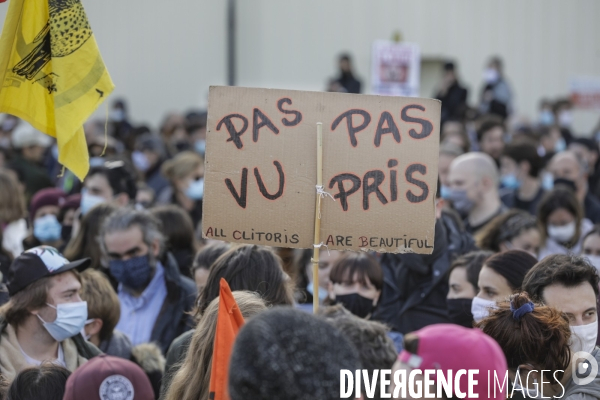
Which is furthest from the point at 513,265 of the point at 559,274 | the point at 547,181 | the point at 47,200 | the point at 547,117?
the point at 547,117

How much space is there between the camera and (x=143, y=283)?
4.98 metres

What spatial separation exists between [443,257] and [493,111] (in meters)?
10.0

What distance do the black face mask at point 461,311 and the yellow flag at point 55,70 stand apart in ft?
6.67

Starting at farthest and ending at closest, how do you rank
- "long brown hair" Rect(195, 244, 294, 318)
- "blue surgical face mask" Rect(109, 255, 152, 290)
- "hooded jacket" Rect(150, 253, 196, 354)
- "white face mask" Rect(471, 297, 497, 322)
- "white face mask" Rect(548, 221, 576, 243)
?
"white face mask" Rect(548, 221, 576, 243) < "blue surgical face mask" Rect(109, 255, 152, 290) < "hooded jacket" Rect(150, 253, 196, 354) < "white face mask" Rect(471, 297, 497, 322) < "long brown hair" Rect(195, 244, 294, 318)

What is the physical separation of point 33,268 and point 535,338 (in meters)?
2.23

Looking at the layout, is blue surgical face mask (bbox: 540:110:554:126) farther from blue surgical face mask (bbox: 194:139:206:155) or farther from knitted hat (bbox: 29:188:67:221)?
knitted hat (bbox: 29:188:67:221)

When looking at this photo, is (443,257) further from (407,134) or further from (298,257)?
(407,134)

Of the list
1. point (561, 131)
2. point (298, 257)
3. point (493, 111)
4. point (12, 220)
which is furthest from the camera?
point (493, 111)

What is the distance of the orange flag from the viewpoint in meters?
2.67

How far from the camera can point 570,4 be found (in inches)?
848

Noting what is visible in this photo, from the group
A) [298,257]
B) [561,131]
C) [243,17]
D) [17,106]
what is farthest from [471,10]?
[17,106]

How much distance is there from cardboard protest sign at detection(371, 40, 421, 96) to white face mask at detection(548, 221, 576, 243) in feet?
22.4

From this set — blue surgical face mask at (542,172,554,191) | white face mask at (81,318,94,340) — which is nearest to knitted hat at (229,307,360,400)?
white face mask at (81,318,94,340)

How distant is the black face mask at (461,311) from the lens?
440 cm
